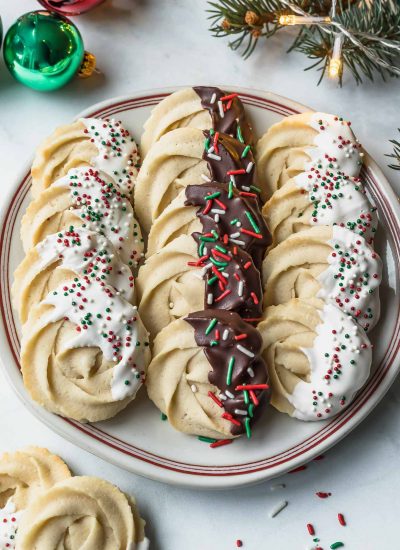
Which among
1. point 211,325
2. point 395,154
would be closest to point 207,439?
point 211,325

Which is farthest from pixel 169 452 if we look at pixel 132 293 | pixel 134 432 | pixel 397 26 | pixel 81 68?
pixel 397 26

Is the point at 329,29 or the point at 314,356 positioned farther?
the point at 329,29

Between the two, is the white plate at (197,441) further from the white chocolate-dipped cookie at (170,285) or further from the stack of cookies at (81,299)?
the white chocolate-dipped cookie at (170,285)

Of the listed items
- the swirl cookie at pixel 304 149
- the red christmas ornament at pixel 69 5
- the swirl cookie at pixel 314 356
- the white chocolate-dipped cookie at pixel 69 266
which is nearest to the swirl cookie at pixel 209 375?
the swirl cookie at pixel 314 356

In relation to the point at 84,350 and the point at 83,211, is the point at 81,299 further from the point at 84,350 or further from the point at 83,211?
the point at 83,211

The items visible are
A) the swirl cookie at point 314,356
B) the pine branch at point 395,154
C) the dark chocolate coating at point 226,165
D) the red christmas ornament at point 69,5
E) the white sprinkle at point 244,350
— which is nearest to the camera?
the white sprinkle at point 244,350

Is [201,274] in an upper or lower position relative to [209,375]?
upper
